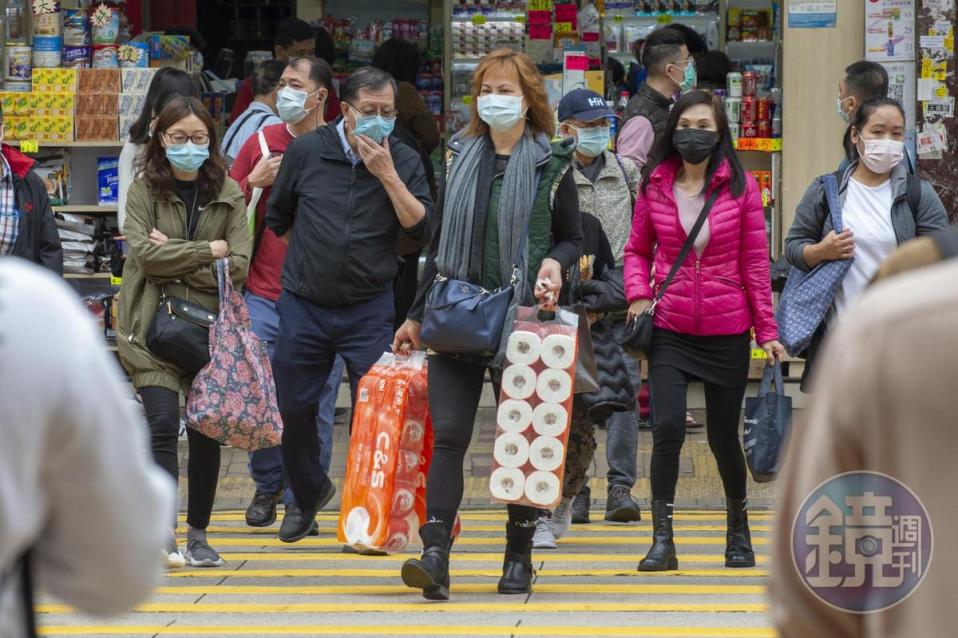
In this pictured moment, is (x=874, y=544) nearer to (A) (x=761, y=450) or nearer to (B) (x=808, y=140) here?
(A) (x=761, y=450)

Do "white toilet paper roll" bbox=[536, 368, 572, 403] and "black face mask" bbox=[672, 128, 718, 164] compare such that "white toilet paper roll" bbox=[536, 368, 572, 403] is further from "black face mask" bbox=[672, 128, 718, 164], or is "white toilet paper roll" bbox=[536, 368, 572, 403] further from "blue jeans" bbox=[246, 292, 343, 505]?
"blue jeans" bbox=[246, 292, 343, 505]

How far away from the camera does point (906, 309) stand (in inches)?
82.4

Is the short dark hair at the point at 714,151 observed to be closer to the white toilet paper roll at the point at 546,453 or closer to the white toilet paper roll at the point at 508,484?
the white toilet paper roll at the point at 546,453

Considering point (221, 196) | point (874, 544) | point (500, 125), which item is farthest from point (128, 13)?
point (874, 544)

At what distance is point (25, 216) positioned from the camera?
7.87m

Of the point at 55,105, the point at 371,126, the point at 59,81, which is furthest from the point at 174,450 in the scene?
the point at 59,81

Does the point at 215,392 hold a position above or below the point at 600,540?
above

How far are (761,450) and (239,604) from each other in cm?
211

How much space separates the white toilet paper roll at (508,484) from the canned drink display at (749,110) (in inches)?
195

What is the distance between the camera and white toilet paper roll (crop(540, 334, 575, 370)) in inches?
249

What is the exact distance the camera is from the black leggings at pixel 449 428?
246 inches

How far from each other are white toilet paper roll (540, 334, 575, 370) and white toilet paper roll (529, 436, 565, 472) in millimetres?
269

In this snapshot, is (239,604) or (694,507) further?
(694,507)

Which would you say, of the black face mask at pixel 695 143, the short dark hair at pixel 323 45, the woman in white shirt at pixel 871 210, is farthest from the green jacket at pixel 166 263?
the short dark hair at pixel 323 45
